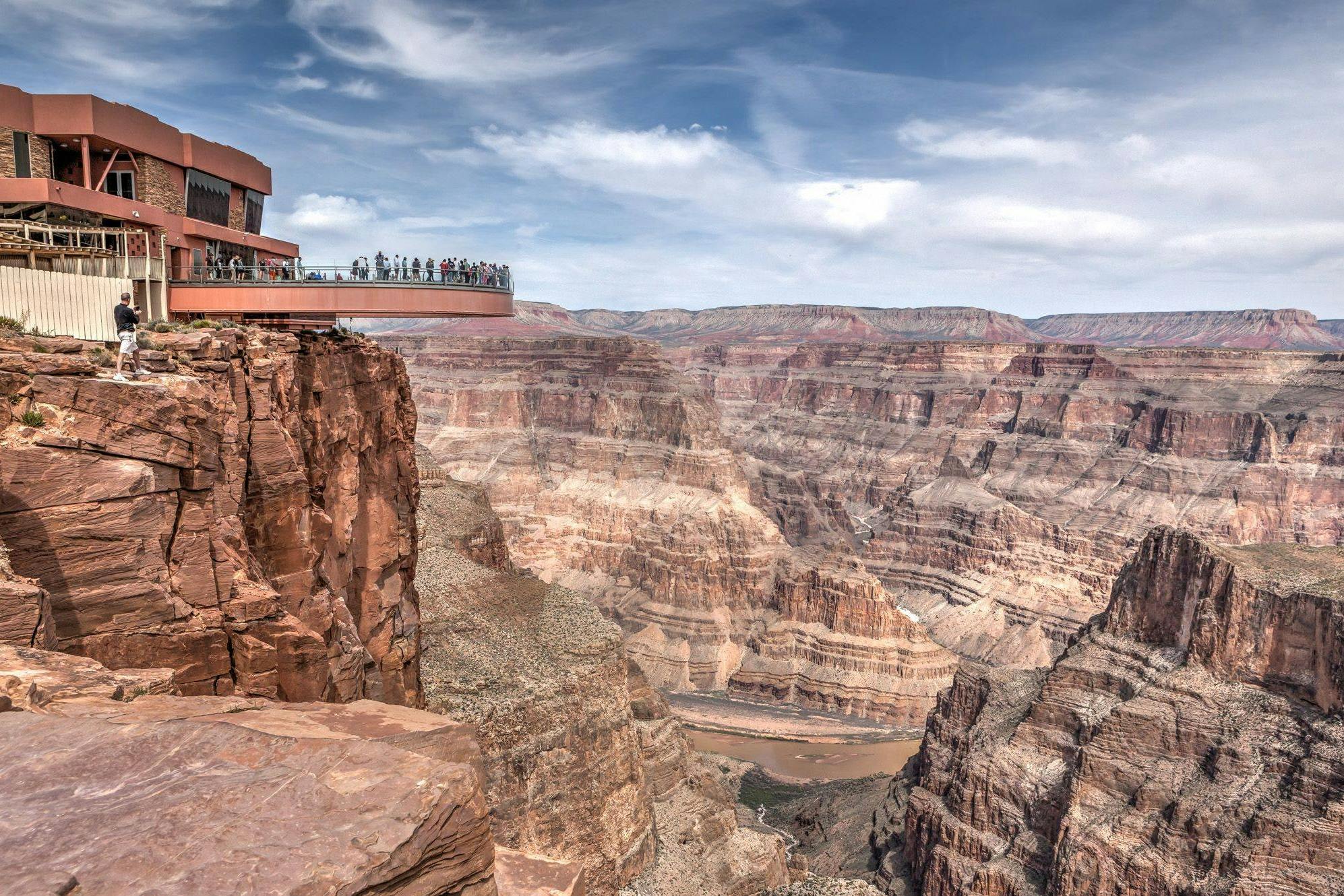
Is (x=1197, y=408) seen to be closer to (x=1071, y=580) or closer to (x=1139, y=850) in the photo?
(x=1071, y=580)

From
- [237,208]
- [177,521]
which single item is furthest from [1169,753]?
[237,208]

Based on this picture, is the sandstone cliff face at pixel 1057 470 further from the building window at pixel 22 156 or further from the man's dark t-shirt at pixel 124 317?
the man's dark t-shirt at pixel 124 317

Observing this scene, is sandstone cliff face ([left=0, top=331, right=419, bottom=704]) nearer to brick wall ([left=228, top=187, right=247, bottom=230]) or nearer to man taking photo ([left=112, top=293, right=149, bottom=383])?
man taking photo ([left=112, top=293, right=149, bottom=383])

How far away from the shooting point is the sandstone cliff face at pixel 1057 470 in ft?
356

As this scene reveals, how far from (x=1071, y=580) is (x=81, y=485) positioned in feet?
363

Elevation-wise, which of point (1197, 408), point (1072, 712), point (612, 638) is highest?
point (1197, 408)

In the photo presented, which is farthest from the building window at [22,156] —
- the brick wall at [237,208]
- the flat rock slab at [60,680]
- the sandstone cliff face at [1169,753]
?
the sandstone cliff face at [1169,753]

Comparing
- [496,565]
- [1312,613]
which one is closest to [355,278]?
[496,565]

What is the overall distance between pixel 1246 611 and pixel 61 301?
47.1 m

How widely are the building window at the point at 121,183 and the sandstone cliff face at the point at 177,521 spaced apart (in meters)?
7.85

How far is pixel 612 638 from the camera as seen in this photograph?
128ft

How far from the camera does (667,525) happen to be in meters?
106

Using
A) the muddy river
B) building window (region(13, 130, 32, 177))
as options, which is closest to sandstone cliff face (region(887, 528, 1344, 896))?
the muddy river

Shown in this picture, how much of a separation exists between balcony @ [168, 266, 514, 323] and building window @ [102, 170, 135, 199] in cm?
245
